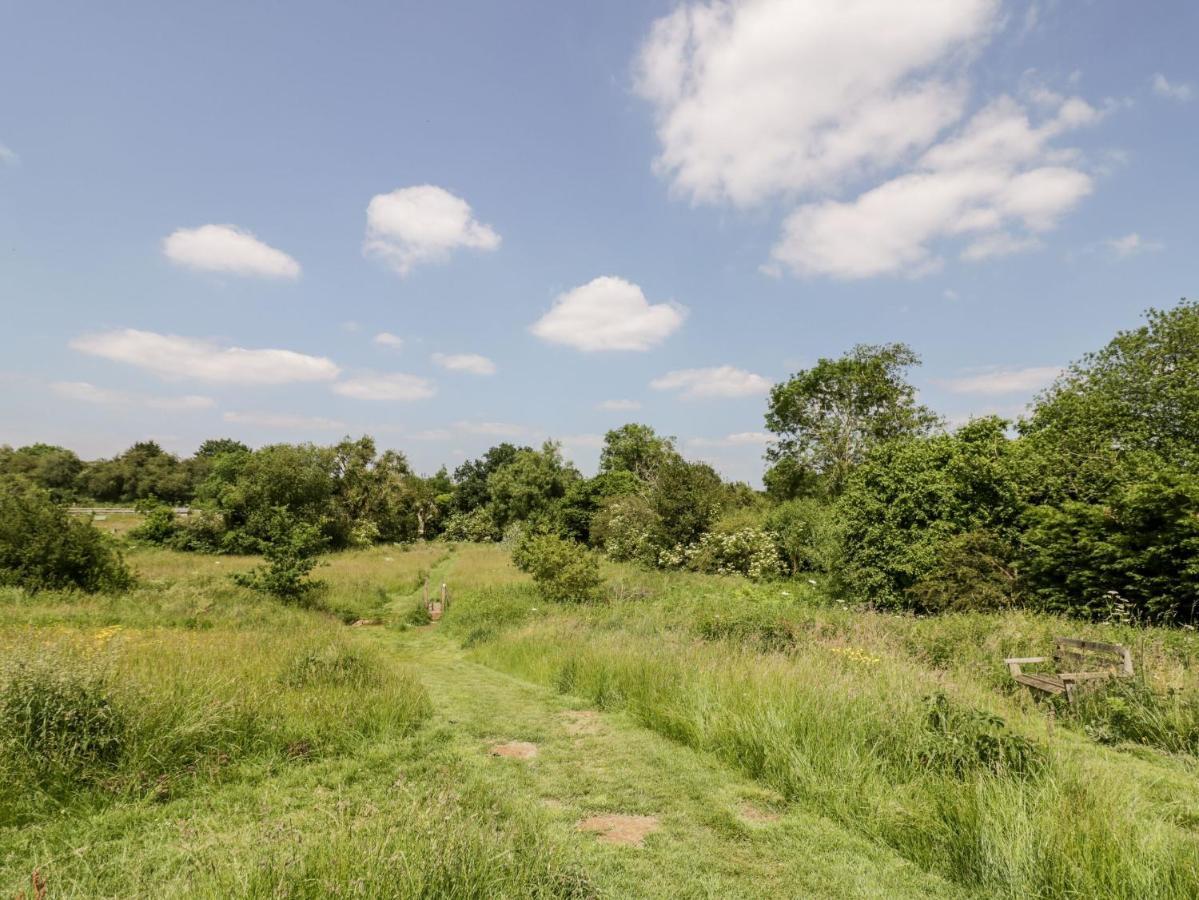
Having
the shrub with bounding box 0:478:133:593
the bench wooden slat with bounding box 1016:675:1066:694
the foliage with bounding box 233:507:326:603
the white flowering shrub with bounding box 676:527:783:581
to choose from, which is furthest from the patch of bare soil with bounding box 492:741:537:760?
the white flowering shrub with bounding box 676:527:783:581

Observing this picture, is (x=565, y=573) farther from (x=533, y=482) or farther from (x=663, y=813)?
(x=533, y=482)

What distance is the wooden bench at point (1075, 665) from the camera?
22.6ft

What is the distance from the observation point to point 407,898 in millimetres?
2684

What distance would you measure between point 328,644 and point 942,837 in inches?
337

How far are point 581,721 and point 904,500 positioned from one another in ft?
42.3

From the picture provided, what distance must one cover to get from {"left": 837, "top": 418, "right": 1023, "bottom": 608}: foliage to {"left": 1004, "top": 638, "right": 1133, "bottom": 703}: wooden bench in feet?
18.2

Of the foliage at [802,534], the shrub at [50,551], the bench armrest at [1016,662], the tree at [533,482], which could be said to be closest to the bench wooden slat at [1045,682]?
the bench armrest at [1016,662]

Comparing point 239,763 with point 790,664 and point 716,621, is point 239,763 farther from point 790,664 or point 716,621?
point 716,621

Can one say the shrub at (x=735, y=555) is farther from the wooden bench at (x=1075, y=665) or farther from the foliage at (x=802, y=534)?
the wooden bench at (x=1075, y=665)

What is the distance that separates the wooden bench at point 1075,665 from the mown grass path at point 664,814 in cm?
476

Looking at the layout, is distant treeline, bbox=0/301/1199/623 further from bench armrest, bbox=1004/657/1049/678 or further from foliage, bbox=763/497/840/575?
bench armrest, bbox=1004/657/1049/678

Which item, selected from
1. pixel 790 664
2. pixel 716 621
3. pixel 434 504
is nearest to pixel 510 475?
pixel 434 504

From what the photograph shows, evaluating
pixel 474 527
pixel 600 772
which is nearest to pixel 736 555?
pixel 600 772

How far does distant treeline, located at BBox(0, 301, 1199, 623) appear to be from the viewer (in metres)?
11.4
